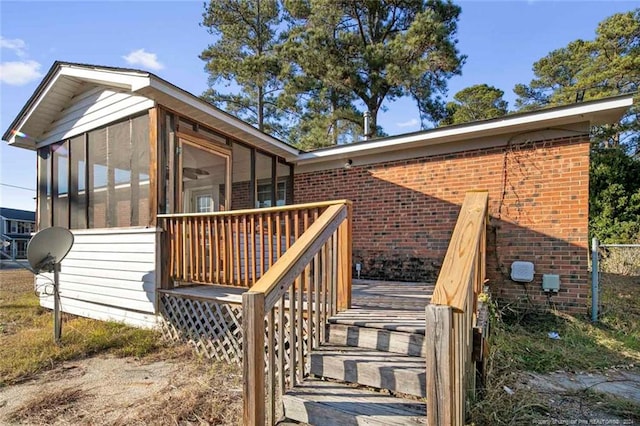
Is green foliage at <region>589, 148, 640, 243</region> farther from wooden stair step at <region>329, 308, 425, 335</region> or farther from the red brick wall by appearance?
wooden stair step at <region>329, 308, 425, 335</region>

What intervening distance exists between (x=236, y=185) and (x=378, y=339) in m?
5.03

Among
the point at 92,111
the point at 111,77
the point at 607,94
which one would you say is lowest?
the point at 92,111

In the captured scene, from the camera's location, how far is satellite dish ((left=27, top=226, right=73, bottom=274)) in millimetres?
4262

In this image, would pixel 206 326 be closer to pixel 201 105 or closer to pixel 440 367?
pixel 201 105

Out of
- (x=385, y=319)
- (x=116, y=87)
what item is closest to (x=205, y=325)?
(x=385, y=319)

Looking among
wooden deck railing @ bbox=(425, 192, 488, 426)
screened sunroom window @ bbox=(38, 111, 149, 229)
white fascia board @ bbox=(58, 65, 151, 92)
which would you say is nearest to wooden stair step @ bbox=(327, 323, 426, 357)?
wooden deck railing @ bbox=(425, 192, 488, 426)

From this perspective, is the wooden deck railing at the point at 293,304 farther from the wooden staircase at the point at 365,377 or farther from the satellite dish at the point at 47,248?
the satellite dish at the point at 47,248

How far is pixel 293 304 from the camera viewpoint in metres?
2.32

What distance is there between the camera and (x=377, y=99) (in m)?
13.3

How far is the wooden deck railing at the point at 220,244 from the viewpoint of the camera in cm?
354

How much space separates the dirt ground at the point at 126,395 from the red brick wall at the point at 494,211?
3.76m

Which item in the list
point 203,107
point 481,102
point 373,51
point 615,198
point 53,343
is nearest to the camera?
point 53,343

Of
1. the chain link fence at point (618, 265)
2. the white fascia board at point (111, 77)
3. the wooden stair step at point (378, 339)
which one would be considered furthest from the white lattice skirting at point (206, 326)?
the chain link fence at point (618, 265)

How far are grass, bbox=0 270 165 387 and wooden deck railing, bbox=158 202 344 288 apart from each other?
0.84m
